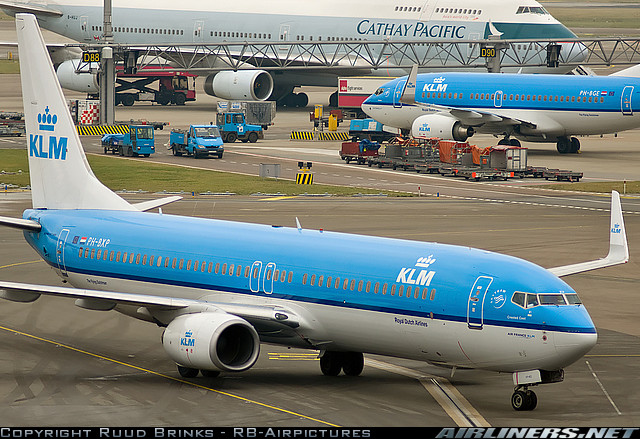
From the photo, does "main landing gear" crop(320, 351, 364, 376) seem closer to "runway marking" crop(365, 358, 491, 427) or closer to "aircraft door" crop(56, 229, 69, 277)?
"runway marking" crop(365, 358, 491, 427)

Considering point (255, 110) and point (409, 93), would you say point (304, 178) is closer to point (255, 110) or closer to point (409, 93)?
point (409, 93)

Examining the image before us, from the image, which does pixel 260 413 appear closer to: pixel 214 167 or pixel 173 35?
pixel 214 167

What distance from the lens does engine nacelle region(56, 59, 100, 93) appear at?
11881cm

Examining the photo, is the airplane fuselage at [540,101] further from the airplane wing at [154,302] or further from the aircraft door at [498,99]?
the airplane wing at [154,302]

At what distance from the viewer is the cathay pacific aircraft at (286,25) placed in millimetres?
115000

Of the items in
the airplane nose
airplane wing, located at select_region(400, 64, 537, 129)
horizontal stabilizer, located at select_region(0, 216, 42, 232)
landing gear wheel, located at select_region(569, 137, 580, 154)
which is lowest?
the airplane nose

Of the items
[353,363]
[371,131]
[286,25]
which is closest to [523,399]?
[353,363]

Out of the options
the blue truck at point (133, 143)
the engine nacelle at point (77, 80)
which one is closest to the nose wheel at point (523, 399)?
the blue truck at point (133, 143)

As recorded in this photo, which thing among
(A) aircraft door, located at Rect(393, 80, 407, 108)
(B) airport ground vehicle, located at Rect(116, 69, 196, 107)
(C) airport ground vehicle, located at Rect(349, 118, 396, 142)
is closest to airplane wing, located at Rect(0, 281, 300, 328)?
(A) aircraft door, located at Rect(393, 80, 407, 108)

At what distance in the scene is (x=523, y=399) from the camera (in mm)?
26344

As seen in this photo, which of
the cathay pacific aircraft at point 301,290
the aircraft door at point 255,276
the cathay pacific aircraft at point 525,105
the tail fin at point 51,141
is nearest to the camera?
the cathay pacific aircraft at point 301,290

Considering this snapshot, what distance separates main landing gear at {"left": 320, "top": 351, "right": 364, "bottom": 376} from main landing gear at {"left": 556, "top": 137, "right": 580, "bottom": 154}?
65500 millimetres

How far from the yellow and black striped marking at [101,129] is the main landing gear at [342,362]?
223ft

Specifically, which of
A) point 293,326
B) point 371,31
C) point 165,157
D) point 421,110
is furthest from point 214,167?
point 293,326
